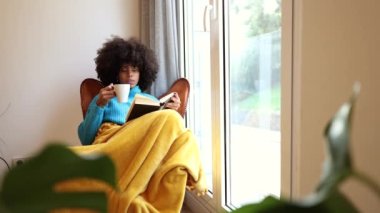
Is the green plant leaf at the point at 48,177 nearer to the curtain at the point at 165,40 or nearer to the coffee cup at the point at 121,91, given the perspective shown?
the coffee cup at the point at 121,91

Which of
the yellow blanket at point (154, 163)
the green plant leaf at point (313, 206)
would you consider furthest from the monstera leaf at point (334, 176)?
the yellow blanket at point (154, 163)

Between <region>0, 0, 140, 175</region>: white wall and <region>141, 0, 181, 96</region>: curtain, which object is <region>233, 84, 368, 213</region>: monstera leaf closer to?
<region>141, 0, 181, 96</region>: curtain

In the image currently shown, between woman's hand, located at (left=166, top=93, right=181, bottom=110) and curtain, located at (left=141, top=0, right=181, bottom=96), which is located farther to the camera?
curtain, located at (left=141, top=0, right=181, bottom=96)

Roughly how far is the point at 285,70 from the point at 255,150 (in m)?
0.72

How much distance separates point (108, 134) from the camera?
5.64ft

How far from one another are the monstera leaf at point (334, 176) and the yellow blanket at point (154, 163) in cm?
124

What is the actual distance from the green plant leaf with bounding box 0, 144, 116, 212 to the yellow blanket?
3.98 ft

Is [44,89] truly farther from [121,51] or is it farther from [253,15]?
[253,15]

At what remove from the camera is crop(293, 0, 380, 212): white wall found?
0.88 metres

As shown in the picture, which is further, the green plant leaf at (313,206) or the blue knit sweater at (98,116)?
the blue knit sweater at (98,116)

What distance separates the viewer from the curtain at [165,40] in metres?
2.33

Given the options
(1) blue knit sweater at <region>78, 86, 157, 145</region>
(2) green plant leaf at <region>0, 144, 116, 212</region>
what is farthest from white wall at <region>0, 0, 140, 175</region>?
(2) green plant leaf at <region>0, 144, 116, 212</region>

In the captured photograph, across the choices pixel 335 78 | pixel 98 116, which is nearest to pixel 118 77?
pixel 98 116

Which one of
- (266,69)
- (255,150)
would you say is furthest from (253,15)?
(255,150)
